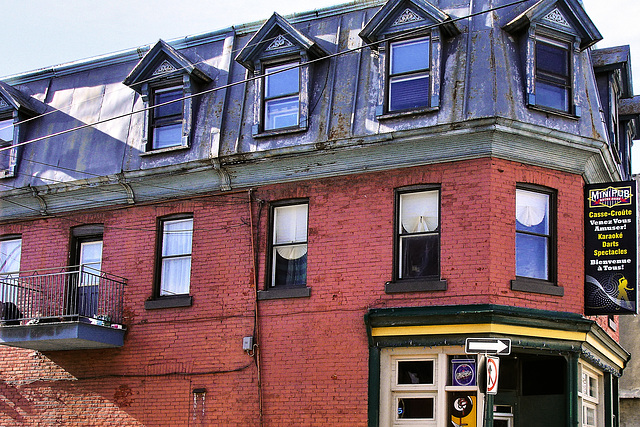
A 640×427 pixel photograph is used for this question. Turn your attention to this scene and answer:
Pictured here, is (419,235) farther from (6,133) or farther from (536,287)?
(6,133)

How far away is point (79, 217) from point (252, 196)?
15.7 ft

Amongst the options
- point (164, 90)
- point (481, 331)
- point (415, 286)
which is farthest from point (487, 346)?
point (164, 90)

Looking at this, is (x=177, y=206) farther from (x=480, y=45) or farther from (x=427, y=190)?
(x=480, y=45)

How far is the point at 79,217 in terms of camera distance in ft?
69.2

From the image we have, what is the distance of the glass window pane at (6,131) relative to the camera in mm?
22625

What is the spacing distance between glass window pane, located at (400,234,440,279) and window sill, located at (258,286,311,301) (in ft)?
6.63

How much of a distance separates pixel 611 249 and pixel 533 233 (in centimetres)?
157

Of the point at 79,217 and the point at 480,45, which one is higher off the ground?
the point at 480,45

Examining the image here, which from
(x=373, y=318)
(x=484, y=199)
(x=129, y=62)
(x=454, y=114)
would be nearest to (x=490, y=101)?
(x=454, y=114)

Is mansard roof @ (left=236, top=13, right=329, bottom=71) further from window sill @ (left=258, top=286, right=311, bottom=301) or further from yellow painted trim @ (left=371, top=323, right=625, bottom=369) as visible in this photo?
yellow painted trim @ (left=371, top=323, right=625, bottom=369)

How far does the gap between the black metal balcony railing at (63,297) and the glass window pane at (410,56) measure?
7.71 metres

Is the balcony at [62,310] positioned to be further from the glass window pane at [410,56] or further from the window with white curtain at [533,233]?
the window with white curtain at [533,233]

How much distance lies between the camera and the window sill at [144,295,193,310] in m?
19.1

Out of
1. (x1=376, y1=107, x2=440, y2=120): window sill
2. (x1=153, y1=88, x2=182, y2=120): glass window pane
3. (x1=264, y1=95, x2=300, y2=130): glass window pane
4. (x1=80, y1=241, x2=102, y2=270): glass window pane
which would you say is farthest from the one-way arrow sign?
(x1=80, y1=241, x2=102, y2=270): glass window pane
